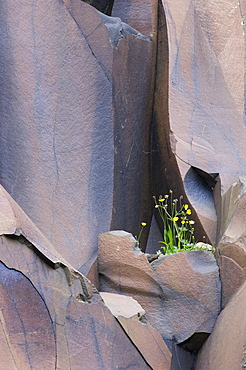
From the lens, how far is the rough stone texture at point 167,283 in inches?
161

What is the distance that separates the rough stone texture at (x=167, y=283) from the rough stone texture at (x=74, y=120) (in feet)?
0.59

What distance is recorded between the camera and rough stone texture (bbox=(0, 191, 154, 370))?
3.27 m

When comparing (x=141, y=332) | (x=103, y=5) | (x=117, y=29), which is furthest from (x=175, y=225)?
(x=103, y=5)

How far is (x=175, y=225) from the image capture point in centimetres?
459

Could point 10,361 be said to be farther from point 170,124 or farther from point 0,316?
point 170,124

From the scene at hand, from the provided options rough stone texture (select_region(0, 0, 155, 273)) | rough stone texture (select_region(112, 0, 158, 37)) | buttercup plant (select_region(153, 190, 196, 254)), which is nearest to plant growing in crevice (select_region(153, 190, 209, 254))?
buttercup plant (select_region(153, 190, 196, 254))

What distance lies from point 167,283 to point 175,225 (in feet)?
1.71

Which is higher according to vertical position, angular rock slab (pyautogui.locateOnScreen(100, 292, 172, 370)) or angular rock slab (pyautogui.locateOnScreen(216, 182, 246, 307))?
angular rock slab (pyautogui.locateOnScreen(216, 182, 246, 307))

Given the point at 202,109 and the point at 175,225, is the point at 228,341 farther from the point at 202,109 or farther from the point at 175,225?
the point at 202,109

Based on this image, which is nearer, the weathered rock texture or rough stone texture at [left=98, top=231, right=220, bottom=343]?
rough stone texture at [left=98, top=231, right=220, bottom=343]

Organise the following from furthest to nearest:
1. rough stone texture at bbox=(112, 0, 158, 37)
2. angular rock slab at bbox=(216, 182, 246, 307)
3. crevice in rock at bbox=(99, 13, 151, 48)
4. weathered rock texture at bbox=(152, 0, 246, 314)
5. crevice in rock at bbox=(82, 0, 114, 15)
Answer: crevice in rock at bbox=(82, 0, 114, 15) < rough stone texture at bbox=(112, 0, 158, 37) < crevice in rock at bbox=(99, 13, 151, 48) < weathered rock texture at bbox=(152, 0, 246, 314) < angular rock slab at bbox=(216, 182, 246, 307)

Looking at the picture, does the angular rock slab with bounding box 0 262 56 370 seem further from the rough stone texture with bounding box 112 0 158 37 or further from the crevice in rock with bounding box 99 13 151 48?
the rough stone texture with bounding box 112 0 158 37

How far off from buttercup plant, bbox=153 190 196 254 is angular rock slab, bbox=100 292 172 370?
72 cm

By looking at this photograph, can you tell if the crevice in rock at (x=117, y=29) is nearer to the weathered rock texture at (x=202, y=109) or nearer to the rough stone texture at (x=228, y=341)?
the weathered rock texture at (x=202, y=109)
